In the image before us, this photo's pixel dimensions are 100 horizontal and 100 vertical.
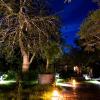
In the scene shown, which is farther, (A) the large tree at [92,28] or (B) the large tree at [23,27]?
(A) the large tree at [92,28]

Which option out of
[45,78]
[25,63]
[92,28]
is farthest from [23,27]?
[25,63]

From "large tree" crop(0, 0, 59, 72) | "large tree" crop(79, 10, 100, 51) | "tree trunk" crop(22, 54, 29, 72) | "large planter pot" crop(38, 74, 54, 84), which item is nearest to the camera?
"large tree" crop(0, 0, 59, 72)

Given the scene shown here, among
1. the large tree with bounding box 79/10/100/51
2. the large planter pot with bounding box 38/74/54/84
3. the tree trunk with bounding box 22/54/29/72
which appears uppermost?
the large tree with bounding box 79/10/100/51

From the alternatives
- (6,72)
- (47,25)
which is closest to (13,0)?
(47,25)

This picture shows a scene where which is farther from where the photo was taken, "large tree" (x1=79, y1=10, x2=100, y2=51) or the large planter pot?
the large planter pot

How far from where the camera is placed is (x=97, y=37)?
31.8m

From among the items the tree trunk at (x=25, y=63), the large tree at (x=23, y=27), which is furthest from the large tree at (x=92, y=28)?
the large tree at (x=23, y=27)

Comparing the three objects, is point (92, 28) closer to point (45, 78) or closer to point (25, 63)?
point (45, 78)

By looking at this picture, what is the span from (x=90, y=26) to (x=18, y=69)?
481 inches

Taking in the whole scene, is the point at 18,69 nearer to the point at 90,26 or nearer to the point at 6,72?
the point at 6,72

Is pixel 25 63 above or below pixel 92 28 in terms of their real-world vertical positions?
below

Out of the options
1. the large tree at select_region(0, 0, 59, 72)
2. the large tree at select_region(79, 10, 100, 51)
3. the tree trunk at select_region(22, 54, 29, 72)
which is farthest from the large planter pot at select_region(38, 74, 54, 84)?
the large tree at select_region(0, 0, 59, 72)

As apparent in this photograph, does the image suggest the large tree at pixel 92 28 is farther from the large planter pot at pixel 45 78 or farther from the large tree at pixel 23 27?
the large tree at pixel 23 27

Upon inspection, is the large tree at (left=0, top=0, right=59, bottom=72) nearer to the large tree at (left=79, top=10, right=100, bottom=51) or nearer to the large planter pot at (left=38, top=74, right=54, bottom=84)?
the large tree at (left=79, top=10, right=100, bottom=51)
